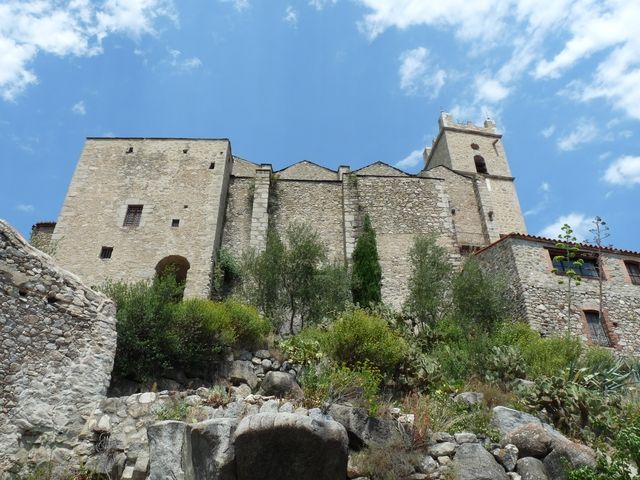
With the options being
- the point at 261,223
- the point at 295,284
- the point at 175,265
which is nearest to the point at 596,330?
the point at 295,284

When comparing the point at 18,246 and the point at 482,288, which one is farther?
the point at 482,288

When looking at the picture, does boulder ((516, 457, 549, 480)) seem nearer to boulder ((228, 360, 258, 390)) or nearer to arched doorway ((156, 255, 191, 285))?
boulder ((228, 360, 258, 390))

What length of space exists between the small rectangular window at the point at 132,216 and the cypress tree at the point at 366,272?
9.86 meters

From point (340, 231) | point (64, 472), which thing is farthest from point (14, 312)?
point (340, 231)

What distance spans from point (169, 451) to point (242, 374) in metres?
5.44

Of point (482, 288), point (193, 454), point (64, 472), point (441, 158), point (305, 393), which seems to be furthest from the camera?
point (441, 158)

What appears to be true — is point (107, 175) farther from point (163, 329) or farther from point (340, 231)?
point (163, 329)

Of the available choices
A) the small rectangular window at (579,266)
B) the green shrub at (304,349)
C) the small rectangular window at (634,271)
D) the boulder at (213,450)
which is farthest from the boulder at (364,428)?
the small rectangular window at (634,271)

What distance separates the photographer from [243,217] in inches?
999

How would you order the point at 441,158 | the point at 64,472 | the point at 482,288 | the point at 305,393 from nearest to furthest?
the point at 64,472 → the point at 305,393 → the point at 482,288 → the point at 441,158

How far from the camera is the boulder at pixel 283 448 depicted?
7.53 metres

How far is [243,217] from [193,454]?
18.2 meters

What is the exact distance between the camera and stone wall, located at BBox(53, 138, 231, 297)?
70.4ft

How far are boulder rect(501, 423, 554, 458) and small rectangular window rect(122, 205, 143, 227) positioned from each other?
18.4 metres
